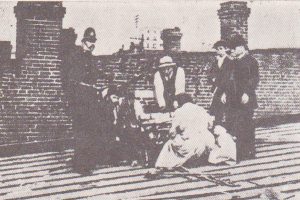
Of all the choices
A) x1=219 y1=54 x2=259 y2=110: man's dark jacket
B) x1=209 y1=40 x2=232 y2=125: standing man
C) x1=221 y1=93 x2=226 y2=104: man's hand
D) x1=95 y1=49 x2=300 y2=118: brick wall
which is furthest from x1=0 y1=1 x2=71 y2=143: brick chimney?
x1=219 y1=54 x2=259 y2=110: man's dark jacket

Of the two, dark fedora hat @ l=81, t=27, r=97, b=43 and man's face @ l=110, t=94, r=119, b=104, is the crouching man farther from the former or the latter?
dark fedora hat @ l=81, t=27, r=97, b=43

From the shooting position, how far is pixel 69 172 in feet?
19.9

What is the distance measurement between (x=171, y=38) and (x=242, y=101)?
4316mm

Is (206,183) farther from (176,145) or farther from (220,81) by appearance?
(220,81)

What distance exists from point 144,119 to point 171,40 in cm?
456

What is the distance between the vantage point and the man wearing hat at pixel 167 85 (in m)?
6.69

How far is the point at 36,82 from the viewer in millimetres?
7344

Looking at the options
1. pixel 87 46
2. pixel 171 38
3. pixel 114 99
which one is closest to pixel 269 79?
pixel 171 38

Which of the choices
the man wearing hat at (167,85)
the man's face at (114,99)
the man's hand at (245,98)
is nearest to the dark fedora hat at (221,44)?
the man wearing hat at (167,85)

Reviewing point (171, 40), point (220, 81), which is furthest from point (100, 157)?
point (171, 40)

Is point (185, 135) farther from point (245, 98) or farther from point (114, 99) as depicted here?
point (114, 99)

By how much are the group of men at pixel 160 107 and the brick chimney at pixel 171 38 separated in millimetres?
3642

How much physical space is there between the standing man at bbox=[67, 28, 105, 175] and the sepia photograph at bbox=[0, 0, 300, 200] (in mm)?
14

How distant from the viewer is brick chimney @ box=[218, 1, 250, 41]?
8.95 m
